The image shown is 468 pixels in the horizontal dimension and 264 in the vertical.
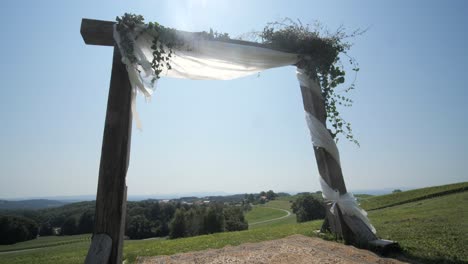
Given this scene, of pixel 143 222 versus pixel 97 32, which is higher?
pixel 97 32

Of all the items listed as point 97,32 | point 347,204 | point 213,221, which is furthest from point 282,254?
point 213,221

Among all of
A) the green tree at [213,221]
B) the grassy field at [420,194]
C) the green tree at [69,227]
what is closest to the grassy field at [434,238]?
the grassy field at [420,194]

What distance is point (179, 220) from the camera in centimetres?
3278

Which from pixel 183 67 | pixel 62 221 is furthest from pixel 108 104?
pixel 62 221

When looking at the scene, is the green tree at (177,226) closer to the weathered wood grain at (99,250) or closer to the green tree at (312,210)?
the green tree at (312,210)

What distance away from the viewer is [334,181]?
4840 mm

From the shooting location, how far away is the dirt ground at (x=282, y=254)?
3.71m

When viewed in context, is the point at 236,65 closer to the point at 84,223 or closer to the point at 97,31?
the point at 97,31

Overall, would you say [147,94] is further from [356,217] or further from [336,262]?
[356,217]

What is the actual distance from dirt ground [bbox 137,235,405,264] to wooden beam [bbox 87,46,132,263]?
45.6 inches

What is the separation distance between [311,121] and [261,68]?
1388 mm

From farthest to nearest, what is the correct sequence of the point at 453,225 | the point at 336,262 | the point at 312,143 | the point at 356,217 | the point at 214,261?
1. the point at 453,225
2. the point at 312,143
3. the point at 356,217
4. the point at 214,261
5. the point at 336,262

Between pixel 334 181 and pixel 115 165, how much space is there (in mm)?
3570

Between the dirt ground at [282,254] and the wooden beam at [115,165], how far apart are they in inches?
45.6
